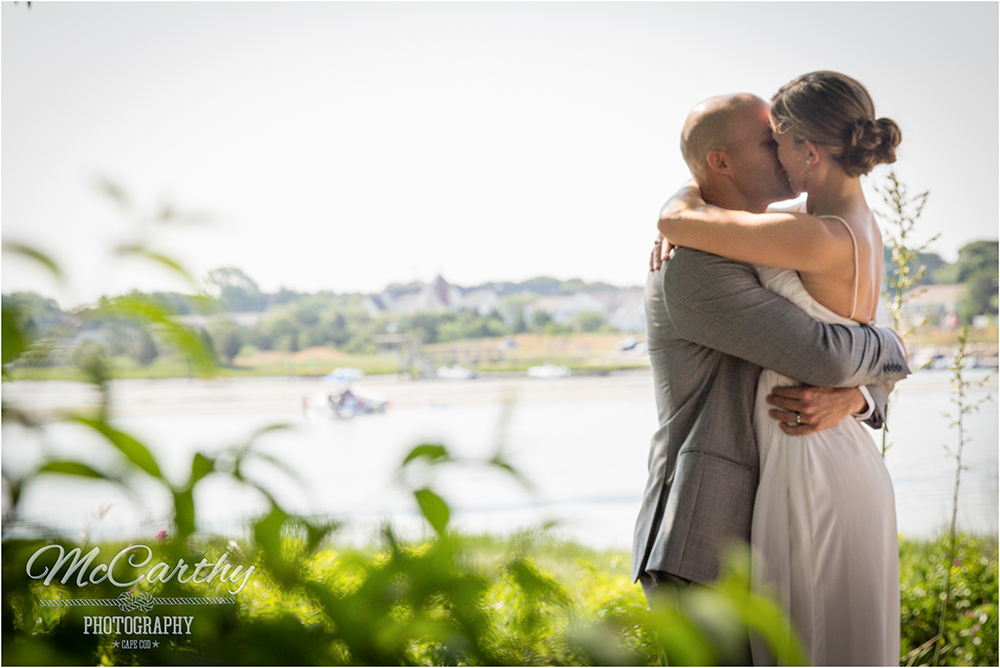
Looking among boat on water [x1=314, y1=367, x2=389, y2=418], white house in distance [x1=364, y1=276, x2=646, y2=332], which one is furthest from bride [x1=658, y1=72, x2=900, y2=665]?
boat on water [x1=314, y1=367, x2=389, y2=418]

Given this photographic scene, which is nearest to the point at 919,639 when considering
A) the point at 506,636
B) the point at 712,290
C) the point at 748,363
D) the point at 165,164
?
the point at 748,363

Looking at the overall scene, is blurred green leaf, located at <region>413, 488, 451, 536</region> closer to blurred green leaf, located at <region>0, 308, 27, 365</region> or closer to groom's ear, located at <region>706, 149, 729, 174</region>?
blurred green leaf, located at <region>0, 308, 27, 365</region>

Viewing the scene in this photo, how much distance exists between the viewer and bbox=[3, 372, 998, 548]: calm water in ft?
0.68

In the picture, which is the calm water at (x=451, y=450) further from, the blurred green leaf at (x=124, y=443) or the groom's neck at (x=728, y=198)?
the groom's neck at (x=728, y=198)

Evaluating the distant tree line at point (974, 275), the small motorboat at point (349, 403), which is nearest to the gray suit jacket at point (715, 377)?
the distant tree line at point (974, 275)

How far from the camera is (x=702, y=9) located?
350 centimetres

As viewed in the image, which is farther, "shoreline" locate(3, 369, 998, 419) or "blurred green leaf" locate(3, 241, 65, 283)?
"shoreline" locate(3, 369, 998, 419)

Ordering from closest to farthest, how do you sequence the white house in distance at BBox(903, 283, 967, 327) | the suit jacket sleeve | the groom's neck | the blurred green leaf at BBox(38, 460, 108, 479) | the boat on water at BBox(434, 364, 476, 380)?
the blurred green leaf at BBox(38, 460, 108, 479)
the suit jacket sleeve
the groom's neck
the white house in distance at BBox(903, 283, 967, 327)
the boat on water at BBox(434, 364, 476, 380)

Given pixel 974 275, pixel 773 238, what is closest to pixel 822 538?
pixel 773 238

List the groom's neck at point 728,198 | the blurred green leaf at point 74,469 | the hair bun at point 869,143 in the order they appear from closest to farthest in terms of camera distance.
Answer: the blurred green leaf at point 74,469 → the hair bun at point 869,143 → the groom's neck at point 728,198

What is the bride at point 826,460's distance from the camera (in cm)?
122

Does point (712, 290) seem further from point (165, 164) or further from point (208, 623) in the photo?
point (165, 164)

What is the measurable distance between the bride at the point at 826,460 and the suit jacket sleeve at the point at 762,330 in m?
0.05

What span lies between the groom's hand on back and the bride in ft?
0.03
